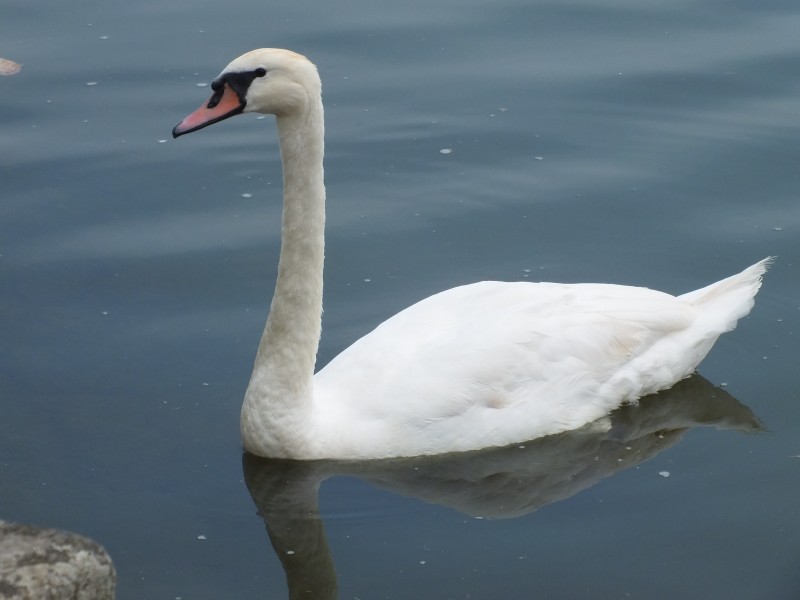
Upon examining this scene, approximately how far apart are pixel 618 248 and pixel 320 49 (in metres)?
3.62

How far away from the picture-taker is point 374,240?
943 cm

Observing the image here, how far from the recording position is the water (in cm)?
674

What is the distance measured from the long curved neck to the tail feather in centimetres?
217

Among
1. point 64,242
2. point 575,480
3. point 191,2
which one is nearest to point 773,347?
point 575,480

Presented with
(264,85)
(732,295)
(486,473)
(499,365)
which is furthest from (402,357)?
(732,295)

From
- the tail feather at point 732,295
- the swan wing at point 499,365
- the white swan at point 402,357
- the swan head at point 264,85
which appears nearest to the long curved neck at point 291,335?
the white swan at point 402,357

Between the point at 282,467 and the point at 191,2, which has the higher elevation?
the point at 191,2

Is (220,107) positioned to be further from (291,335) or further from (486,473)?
(486,473)

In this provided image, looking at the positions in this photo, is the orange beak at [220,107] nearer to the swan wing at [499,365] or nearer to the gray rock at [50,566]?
the swan wing at [499,365]

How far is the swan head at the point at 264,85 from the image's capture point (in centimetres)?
689

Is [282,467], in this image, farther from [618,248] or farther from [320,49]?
[320,49]

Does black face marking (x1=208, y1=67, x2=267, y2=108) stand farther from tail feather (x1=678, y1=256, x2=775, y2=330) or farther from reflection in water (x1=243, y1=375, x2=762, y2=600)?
tail feather (x1=678, y1=256, x2=775, y2=330)

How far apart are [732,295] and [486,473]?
187 cm

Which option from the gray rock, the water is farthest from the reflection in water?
the gray rock
